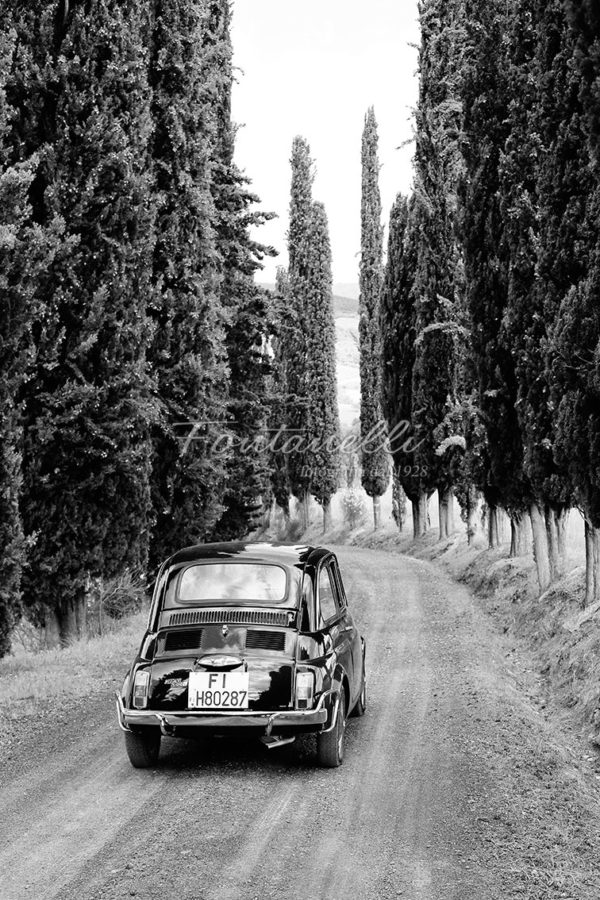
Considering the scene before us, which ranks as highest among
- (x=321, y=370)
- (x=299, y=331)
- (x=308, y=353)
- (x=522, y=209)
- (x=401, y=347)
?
(x=299, y=331)

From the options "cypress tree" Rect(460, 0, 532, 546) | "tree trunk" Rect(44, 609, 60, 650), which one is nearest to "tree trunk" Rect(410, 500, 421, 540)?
"cypress tree" Rect(460, 0, 532, 546)

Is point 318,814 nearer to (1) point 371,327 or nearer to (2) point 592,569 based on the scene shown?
(2) point 592,569

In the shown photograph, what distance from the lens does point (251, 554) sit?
8352 mm

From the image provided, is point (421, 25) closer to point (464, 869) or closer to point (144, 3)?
point (144, 3)

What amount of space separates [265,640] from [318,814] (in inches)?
58.4

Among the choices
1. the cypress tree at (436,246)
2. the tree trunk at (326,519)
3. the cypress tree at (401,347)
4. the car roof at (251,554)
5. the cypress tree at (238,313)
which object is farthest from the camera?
the tree trunk at (326,519)

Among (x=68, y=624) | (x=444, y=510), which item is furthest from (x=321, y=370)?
(x=68, y=624)

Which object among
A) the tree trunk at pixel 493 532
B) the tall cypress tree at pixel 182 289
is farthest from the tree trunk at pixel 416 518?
the tall cypress tree at pixel 182 289

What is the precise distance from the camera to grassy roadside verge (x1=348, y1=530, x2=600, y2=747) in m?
10.6

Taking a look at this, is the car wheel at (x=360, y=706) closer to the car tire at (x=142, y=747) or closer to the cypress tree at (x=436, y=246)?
the car tire at (x=142, y=747)

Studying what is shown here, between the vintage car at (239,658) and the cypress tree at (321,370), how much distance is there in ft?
119

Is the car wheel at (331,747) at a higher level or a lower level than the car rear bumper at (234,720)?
lower

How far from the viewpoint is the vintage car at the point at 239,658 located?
7.32 meters

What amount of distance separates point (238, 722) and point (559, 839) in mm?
2368
